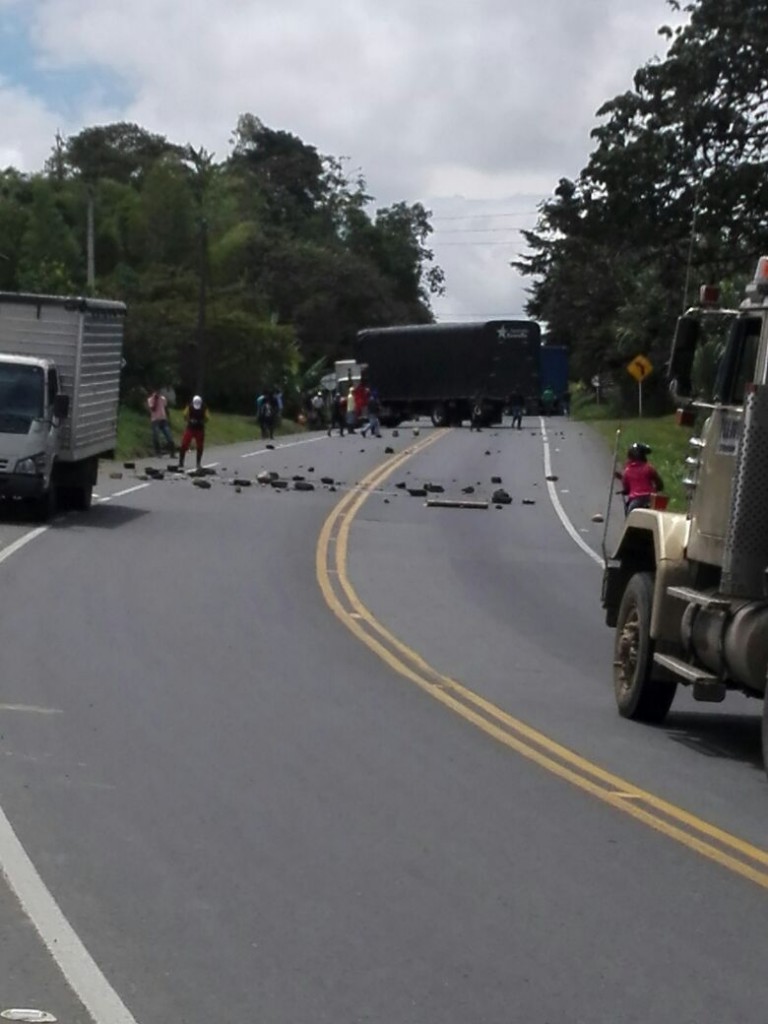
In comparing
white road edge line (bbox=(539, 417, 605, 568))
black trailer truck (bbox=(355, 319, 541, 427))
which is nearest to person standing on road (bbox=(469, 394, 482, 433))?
black trailer truck (bbox=(355, 319, 541, 427))

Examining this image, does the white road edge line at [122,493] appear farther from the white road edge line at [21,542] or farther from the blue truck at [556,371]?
the blue truck at [556,371]

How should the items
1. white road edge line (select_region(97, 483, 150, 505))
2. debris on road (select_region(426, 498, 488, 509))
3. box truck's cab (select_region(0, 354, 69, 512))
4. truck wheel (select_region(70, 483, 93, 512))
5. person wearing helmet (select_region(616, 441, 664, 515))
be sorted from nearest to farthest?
person wearing helmet (select_region(616, 441, 664, 515)), box truck's cab (select_region(0, 354, 69, 512)), truck wheel (select_region(70, 483, 93, 512)), white road edge line (select_region(97, 483, 150, 505)), debris on road (select_region(426, 498, 488, 509))

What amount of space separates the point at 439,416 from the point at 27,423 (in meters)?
47.0

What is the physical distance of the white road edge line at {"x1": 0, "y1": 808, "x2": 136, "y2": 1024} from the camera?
6508mm

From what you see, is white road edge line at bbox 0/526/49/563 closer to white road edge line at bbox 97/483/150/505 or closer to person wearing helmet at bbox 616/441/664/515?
white road edge line at bbox 97/483/150/505

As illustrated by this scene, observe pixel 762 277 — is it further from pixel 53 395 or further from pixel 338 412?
pixel 338 412

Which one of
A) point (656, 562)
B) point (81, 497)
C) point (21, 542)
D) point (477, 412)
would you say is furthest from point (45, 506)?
point (477, 412)

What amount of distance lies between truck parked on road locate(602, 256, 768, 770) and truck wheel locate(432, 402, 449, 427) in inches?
2324

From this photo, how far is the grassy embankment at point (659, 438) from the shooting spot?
36.4m

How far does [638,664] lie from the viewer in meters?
13.4

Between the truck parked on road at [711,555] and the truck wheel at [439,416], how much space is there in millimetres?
59031

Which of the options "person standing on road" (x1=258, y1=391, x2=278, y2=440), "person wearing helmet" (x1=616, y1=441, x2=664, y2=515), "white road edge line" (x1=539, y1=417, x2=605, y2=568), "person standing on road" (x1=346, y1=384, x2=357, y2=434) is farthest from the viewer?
"person standing on road" (x1=346, y1=384, x2=357, y2=434)

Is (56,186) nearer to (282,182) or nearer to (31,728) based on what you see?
(282,182)

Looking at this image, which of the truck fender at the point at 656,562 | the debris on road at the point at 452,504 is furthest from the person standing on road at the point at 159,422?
the truck fender at the point at 656,562
